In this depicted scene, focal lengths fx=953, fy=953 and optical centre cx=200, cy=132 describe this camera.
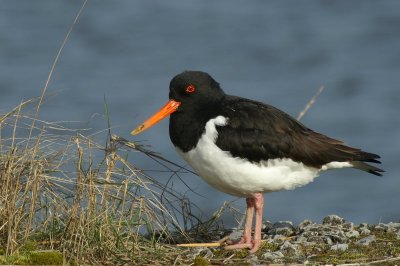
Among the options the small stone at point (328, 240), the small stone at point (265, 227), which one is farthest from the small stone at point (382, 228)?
the small stone at point (265, 227)

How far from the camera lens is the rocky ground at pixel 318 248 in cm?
739

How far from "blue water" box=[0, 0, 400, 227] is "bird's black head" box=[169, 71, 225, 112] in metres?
4.58

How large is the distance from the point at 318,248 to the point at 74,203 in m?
2.07

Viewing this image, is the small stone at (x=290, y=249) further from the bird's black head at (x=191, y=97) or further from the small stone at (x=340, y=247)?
the bird's black head at (x=191, y=97)

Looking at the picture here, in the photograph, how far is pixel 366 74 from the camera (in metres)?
17.9

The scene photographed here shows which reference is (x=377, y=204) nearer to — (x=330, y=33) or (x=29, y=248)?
(x=330, y=33)

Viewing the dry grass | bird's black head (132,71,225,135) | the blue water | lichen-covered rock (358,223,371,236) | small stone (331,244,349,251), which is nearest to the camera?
the dry grass

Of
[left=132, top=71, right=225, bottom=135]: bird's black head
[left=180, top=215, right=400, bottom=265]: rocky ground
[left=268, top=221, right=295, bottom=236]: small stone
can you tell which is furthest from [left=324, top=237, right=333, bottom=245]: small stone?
[left=132, top=71, right=225, bottom=135]: bird's black head

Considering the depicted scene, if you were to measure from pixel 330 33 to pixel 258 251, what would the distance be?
40.9 feet

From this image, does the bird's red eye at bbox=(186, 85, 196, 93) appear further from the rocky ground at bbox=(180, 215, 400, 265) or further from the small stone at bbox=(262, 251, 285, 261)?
the small stone at bbox=(262, 251, 285, 261)

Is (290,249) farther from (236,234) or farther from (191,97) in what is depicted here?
A: (191,97)

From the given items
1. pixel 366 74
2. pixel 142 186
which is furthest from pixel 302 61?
pixel 142 186

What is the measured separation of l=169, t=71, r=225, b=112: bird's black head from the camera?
837 cm

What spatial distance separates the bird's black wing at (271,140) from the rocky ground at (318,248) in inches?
23.7
